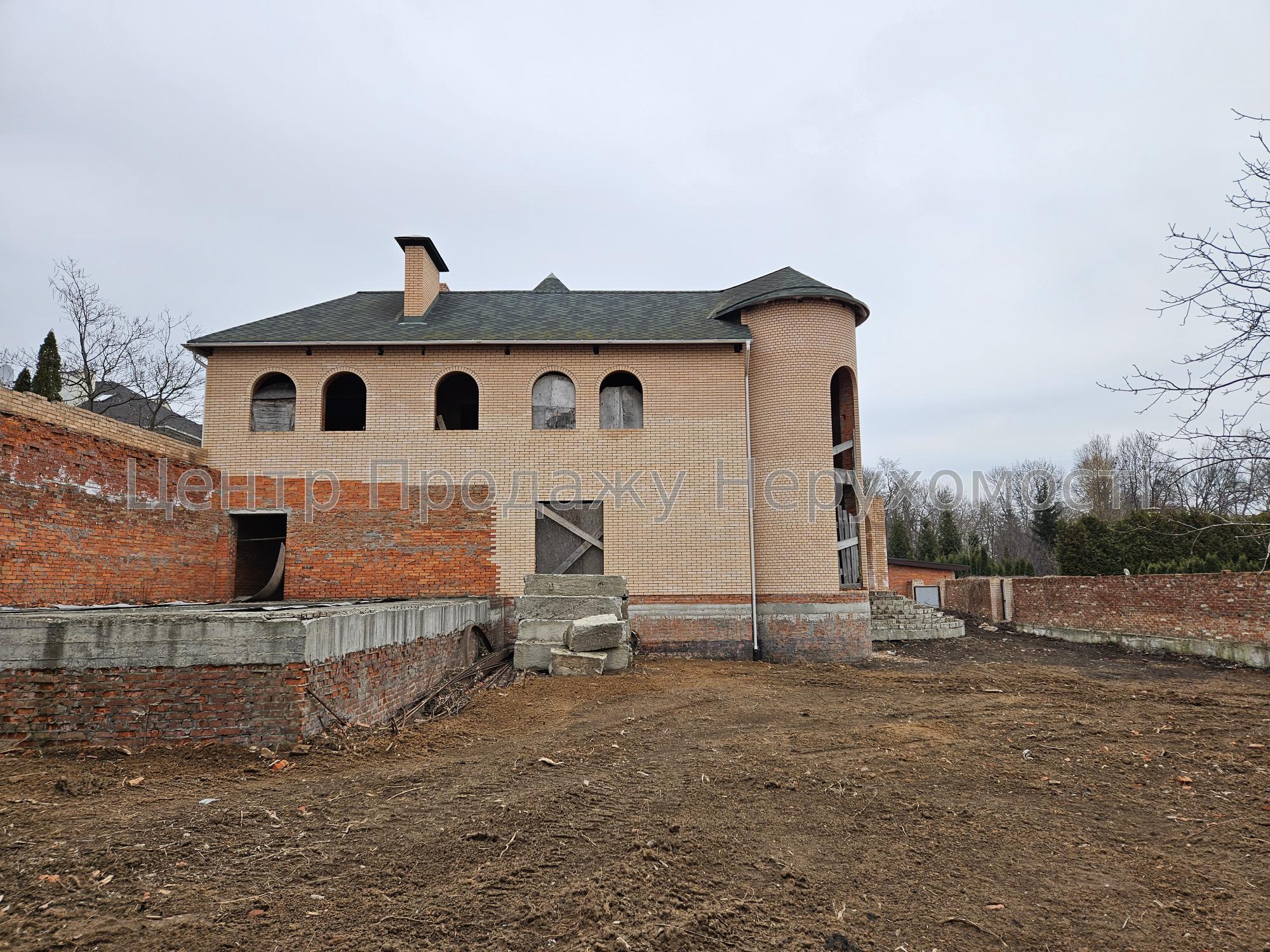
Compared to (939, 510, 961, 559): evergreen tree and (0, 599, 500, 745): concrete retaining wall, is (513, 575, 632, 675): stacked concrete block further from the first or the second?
(939, 510, 961, 559): evergreen tree

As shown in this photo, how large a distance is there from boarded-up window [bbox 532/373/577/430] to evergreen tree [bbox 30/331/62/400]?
15.1 metres

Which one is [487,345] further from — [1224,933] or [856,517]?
Result: [1224,933]

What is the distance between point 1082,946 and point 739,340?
36.8 ft

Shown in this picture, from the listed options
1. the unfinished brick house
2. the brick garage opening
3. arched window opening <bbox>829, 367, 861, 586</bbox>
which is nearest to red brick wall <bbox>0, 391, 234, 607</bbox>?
the brick garage opening

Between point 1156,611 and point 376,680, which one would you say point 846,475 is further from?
point 376,680

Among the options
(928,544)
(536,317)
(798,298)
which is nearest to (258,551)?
(536,317)

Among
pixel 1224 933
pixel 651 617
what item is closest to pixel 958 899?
pixel 1224 933

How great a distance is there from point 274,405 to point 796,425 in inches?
390

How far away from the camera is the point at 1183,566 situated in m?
17.4

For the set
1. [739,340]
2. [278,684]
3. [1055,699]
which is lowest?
[1055,699]

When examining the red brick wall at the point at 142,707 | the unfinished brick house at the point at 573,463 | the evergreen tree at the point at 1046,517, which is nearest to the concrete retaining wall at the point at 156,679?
the red brick wall at the point at 142,707

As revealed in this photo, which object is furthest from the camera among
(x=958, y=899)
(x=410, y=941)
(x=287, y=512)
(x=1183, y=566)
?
(x=1183, y=566)

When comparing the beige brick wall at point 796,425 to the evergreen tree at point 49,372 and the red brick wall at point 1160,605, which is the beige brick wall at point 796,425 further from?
the evergreen tree at point 49,372

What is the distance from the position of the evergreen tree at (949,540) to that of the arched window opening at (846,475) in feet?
89.7
